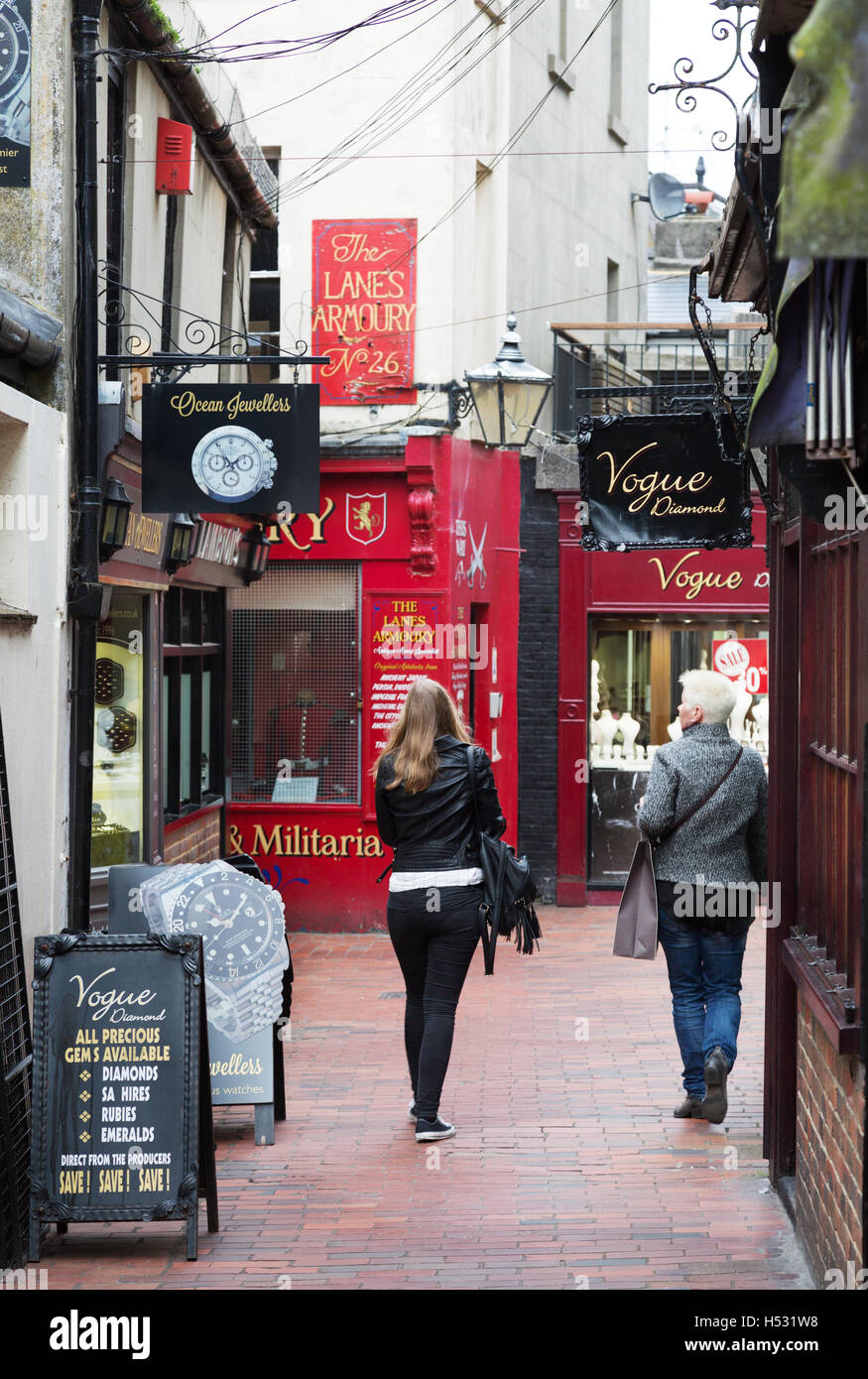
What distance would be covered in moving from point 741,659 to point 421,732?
8.43 m

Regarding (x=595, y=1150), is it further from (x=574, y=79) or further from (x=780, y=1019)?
(x=574, y=79)

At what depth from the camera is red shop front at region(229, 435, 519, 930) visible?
1350 centimetres

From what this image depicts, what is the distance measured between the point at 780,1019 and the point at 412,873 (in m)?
1.70

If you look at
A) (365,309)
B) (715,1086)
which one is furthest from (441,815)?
(365,309)

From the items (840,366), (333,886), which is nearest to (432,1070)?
(840,366)

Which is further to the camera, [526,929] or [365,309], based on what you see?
[365,309]

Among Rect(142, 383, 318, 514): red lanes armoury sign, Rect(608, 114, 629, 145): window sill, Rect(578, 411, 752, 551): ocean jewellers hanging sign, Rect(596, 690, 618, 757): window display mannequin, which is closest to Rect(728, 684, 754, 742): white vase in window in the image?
Rect(596, 690, 618, 757): window display mannequin

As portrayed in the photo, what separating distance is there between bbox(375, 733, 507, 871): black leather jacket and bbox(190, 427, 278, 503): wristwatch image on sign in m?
2.19

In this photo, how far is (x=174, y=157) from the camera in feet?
32.8

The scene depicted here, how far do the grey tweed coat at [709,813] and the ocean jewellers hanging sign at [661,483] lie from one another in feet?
3.71

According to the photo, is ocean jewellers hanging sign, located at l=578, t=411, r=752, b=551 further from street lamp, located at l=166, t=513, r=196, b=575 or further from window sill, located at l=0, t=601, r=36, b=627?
street lamp, located at l=166, t=513, r=196, b=575

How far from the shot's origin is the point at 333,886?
44.9ft

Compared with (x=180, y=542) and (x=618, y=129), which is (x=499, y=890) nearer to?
(x=180, y=542)

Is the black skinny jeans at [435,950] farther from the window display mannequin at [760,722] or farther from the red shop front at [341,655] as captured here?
the window display mannequin at [760,722]
